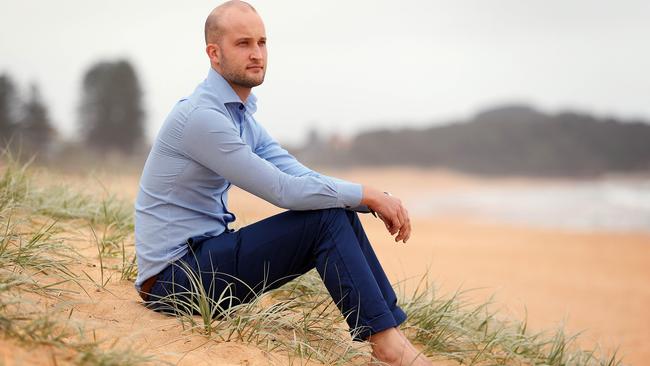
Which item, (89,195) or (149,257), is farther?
(89,195)

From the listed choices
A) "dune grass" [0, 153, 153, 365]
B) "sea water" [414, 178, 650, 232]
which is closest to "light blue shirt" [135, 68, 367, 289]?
"dune grass" [0, 153, 153, 365]

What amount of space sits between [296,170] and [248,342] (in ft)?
3.04

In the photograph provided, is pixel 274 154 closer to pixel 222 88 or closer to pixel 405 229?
pixel 222 88

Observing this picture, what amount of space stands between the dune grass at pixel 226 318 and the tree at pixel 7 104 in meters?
13.1

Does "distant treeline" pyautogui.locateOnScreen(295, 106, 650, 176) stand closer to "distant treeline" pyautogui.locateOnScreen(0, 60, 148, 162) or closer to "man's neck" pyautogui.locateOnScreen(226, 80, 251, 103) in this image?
"distant treeline" pyautogui.locateOnScreen(0, 60, 148, 162)

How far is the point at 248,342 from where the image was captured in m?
2.79

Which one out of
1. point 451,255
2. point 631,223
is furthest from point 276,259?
point 631,223

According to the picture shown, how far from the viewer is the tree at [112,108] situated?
2027 cm

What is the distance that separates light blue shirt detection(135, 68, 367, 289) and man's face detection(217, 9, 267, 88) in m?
0.07

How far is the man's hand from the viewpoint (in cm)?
283

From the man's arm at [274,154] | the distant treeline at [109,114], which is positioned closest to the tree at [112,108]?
the distant treeline at [109,114]

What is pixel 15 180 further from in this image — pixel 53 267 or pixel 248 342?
pixel 248 342

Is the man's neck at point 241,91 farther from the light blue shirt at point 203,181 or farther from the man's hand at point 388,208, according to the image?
the man's hand at point 388,208

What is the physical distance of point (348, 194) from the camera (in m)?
2.75
